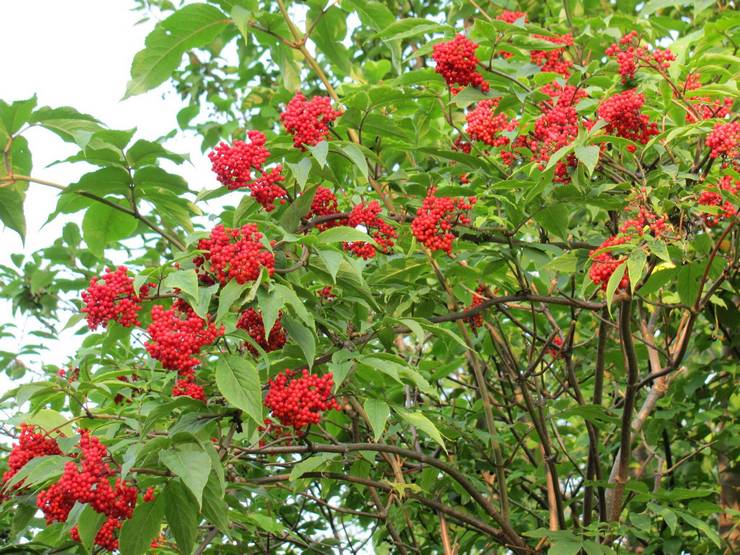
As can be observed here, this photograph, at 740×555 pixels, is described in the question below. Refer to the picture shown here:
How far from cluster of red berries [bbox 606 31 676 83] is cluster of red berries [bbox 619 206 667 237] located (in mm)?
598

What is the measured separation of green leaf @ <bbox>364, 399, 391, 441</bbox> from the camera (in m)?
2.48

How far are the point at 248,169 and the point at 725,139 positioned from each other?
56.0 inches

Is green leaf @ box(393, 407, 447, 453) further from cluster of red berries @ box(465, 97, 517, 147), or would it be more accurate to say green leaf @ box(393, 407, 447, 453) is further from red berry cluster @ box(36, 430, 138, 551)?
cluster of red berries @ box(465, 97, 517, 147)

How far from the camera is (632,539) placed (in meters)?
4.52

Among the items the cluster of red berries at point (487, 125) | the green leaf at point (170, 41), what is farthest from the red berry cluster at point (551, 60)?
the green leaf at point (170, 41)

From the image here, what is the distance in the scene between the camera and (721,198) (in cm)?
285

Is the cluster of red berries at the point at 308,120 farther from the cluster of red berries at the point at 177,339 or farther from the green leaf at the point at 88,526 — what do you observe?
the green leaf at the point at 88,526

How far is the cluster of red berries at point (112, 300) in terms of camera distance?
2490 mm

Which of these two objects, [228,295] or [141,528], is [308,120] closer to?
[228,295]

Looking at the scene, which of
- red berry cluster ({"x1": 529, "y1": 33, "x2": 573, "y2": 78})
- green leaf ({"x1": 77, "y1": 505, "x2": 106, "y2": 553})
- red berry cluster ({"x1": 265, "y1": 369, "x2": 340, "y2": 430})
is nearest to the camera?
red berry cluster ({"x1": 265, "y1": 369, "x2": 340, "y2": 430})

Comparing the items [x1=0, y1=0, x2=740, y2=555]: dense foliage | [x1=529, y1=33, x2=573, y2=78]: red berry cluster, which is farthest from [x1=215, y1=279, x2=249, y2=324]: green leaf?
[x1=529, y1=33, x2=573, y2=78]: red berry cluster

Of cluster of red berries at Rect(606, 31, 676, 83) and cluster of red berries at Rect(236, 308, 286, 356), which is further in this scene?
cluster of red berries at Rect(606, 31, 676, 83)

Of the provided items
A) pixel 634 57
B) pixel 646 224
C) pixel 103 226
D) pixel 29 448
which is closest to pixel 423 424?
pixel 646 224

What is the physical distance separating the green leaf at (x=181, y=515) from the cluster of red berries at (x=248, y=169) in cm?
88
